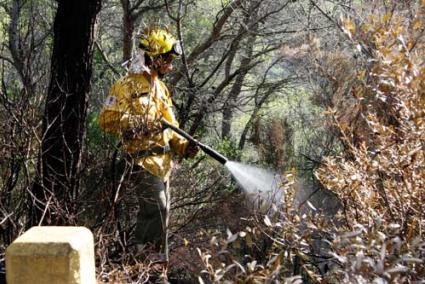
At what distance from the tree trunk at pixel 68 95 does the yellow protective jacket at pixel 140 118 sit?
0.25 metres

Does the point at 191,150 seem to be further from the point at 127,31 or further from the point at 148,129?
the point at 127,31

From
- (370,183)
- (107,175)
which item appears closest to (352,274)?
(370,183)

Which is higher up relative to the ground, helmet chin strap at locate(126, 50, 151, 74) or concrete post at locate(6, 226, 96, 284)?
helmet chin strap at locate(126, 50, 151, 74)

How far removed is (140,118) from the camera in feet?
15.2

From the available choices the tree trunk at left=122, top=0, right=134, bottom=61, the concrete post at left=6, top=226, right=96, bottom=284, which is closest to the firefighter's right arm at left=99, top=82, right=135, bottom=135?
the concrete post at left=6, top=226, right=96, bottom=284

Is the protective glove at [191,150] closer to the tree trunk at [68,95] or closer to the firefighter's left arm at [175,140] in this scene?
the firefighter's left arm at [175,140]

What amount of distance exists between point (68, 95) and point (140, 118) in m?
0.57

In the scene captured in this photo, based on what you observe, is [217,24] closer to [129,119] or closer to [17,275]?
[129,119]

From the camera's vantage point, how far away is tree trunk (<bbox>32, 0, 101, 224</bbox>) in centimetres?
473

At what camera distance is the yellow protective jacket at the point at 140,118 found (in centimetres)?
467

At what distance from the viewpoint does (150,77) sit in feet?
16.4

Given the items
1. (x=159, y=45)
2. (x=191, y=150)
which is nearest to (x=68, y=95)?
(x=159, y=45)

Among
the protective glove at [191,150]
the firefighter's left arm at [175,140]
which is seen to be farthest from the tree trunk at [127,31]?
the protective glove at [191,150]

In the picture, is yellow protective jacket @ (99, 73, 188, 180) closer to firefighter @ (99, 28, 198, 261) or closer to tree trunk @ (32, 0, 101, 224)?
firefighter @ (99, 28, 198, 261)
